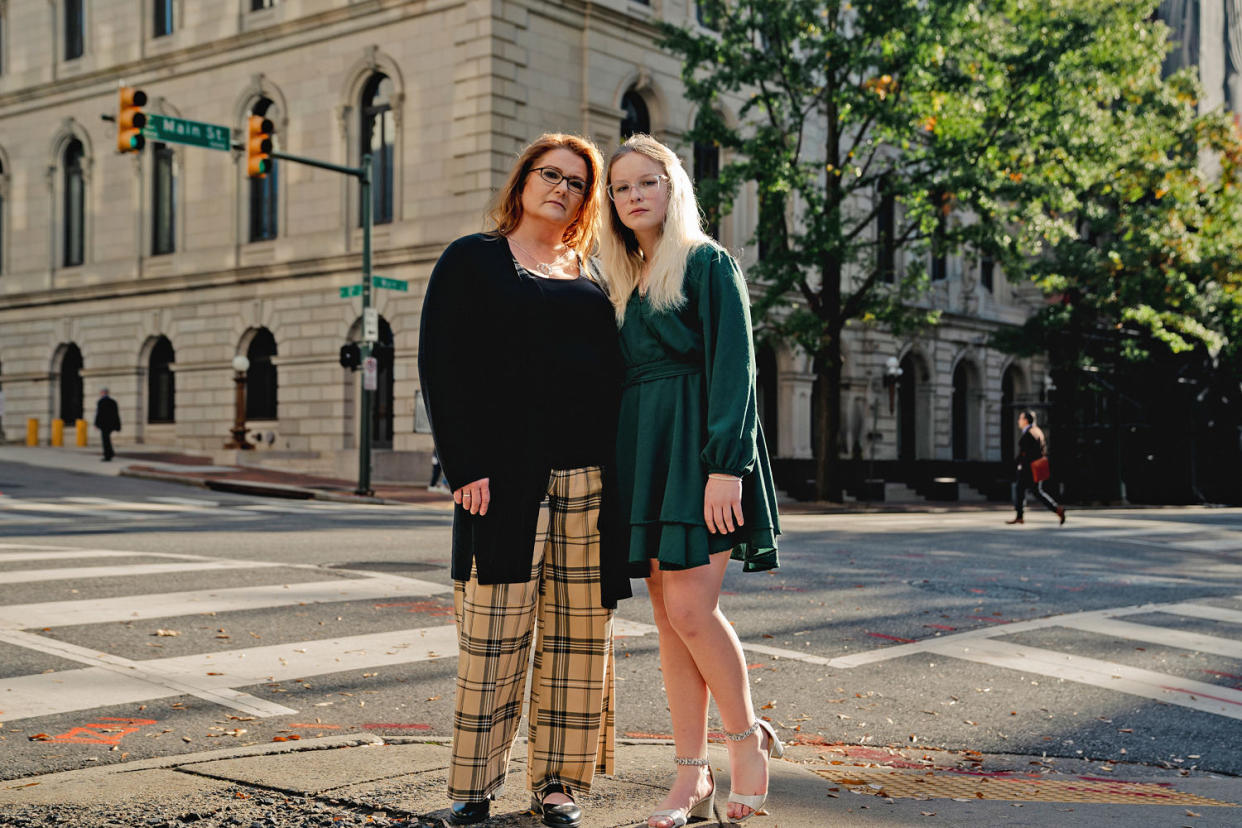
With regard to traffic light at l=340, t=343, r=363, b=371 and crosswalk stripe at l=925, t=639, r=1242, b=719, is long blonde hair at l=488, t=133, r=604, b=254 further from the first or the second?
traffic light at l=340, t=343, r=363, b=371

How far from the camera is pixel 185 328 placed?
112ft

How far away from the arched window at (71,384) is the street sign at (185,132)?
2047 cm

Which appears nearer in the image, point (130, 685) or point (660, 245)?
point (660, 245)

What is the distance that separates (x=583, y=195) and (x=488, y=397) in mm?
777

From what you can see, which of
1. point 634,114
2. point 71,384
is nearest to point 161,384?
point 71,384

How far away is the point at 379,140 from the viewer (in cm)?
3106

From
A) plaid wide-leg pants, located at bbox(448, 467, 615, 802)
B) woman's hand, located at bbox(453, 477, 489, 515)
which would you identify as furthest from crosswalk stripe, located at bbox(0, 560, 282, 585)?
woman's hand, located at bbox(453, 477, 489, 515)

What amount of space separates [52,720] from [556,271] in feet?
9.62

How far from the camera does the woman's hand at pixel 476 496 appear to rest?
379 centimetres

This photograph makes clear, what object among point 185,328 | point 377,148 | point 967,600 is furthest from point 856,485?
point 967,600

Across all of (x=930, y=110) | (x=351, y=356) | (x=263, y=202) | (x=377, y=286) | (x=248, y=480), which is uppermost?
(x=930, y=110)

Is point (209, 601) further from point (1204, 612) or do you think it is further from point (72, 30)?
point (72, 30)

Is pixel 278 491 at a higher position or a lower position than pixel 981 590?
higher

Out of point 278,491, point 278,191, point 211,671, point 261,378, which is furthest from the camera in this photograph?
point 261,378
